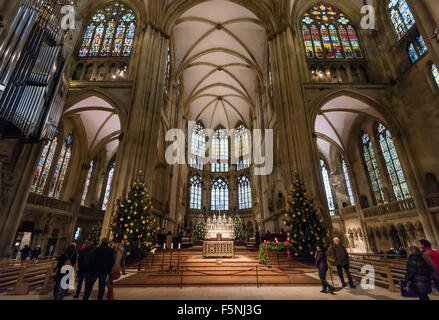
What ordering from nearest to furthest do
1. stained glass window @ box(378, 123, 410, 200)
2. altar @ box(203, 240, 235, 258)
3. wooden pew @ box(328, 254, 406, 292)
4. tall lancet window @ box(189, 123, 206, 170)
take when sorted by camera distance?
wooden pew @ box(328, 254, 406, 292) < altar @ box(203, 240, 235, 258) < stained glass window @ box(378, 123, 410, 200) < tall lancet window @ box(189, 123, 206, 170)

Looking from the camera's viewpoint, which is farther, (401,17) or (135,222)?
(401,17)

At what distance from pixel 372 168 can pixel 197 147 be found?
22.0 m

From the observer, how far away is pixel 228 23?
1781 cm

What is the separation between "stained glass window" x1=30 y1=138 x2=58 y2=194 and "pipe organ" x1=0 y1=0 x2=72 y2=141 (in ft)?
24.7

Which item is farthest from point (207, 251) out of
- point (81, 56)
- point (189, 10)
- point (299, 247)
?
point (189, 10)

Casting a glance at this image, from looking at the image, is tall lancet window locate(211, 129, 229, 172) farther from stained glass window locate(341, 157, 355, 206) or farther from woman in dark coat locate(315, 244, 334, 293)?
woman in dark coat locate(315, 244, 334, 293)

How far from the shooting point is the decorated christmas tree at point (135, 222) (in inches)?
326

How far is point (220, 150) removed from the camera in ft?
106

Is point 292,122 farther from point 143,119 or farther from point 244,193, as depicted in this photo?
point 244,193

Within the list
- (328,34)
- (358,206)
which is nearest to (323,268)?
(358,206)

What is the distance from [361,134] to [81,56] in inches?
895

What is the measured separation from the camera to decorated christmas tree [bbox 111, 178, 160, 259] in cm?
828

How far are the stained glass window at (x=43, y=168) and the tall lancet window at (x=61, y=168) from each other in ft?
2.20

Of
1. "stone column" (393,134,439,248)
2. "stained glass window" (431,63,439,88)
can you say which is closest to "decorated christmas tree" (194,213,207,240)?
"stone column" (393,134,439,248)
